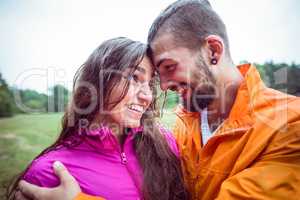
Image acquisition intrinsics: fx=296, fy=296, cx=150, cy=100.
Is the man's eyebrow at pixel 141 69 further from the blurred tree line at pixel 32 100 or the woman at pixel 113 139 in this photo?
the blurred tree line at pixel 32 100

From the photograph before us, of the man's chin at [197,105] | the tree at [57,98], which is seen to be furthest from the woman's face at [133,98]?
the tree at [57,98]

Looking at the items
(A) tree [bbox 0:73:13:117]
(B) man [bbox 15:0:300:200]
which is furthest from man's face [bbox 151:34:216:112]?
(A) tree [bbox 0:73:13:117]

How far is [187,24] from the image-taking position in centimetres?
116

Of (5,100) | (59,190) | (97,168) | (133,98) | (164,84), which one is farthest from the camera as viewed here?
(5,100)

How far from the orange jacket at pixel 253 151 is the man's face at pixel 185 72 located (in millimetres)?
158

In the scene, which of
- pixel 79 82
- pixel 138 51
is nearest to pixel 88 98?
pixel 79 82

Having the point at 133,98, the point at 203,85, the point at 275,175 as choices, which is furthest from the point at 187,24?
the point at 275,175

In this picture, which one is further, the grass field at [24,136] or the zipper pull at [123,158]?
the grass field at [24,136]

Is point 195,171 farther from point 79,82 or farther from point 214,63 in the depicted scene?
point 79,82

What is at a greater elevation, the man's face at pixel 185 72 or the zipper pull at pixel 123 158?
the man's face at pixel 185 72

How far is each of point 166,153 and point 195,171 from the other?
0.43 ft

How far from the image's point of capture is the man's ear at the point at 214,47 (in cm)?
114

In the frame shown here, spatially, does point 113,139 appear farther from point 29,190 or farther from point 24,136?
point 24,136

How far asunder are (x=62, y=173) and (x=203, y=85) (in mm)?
617
